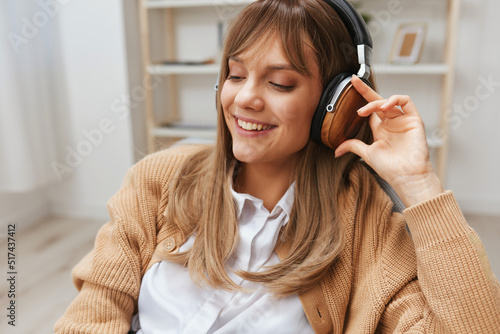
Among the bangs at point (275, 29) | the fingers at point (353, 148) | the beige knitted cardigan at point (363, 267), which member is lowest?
A: the beige knitted cardigan at point (363, 267)

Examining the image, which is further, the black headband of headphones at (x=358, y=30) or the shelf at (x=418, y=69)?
the shelf at (x=418, y=69)

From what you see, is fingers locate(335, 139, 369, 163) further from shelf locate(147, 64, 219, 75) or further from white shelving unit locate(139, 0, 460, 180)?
shelf locate(147, 64, 219, 75)

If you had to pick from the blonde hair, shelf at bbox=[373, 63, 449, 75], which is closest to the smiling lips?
the blonde hair

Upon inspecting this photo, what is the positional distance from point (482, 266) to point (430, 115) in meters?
2.21

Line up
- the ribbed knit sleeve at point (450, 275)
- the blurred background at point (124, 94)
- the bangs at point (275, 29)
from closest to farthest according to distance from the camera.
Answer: the ribbed knit sleeve at point (450, 275) → the bangs at point (275, 29) → the blurred background at point (124, 94)

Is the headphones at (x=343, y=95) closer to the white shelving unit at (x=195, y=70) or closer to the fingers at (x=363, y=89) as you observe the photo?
the fingers at (x=363, y=89)

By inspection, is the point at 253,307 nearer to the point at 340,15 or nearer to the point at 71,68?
the point at 340,15

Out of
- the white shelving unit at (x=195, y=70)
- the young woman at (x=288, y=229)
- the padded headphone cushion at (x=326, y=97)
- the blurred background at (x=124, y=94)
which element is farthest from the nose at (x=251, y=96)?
the blurred background at (x=124, y=94)

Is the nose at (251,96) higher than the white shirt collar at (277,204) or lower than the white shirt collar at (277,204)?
higher

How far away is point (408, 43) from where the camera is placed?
2.49m


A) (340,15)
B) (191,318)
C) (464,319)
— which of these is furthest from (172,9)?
(464,319)

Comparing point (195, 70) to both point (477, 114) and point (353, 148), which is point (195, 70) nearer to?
point (477, 114)

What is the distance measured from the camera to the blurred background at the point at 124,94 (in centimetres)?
237

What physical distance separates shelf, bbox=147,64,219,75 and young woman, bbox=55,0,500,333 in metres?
1.76
